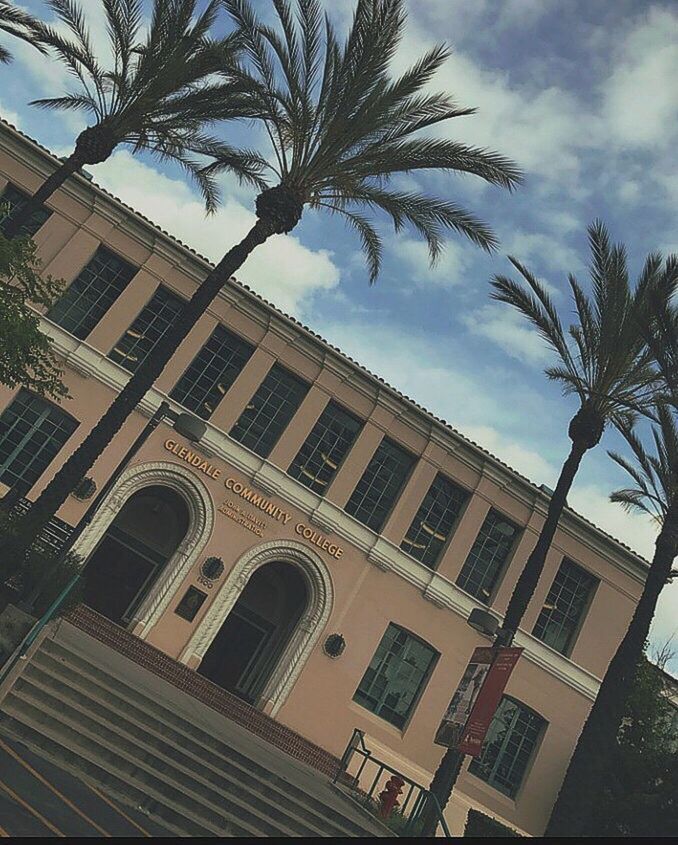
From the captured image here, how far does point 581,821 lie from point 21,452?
52.0 ft

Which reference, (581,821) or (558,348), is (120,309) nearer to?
(558,348)

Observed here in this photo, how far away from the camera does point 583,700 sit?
73.1 feet

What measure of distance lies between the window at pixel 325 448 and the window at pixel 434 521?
10.2 feet

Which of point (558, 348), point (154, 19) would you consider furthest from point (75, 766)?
point (154, 19)

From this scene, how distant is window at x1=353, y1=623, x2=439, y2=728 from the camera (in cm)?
2025

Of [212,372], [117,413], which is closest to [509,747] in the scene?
[212,372]

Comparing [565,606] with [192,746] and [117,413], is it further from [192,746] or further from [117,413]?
[117,413]

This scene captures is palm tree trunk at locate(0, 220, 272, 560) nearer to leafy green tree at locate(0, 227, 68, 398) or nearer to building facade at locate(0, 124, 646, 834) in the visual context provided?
leafy green tree at locate(0, 227, 68, 398)

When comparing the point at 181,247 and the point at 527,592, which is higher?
the point at 181,247

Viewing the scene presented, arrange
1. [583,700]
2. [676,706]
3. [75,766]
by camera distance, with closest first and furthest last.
A: [75,766] → [583,700] → [676,706]

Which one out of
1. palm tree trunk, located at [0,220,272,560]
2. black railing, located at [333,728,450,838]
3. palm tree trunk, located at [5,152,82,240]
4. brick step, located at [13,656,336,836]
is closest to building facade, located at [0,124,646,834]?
black railing, located at [333,728,450,838]

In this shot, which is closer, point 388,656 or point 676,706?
point 388,656

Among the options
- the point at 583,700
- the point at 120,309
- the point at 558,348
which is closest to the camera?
the point at 558,348

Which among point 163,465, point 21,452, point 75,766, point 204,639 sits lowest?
point 75,766
